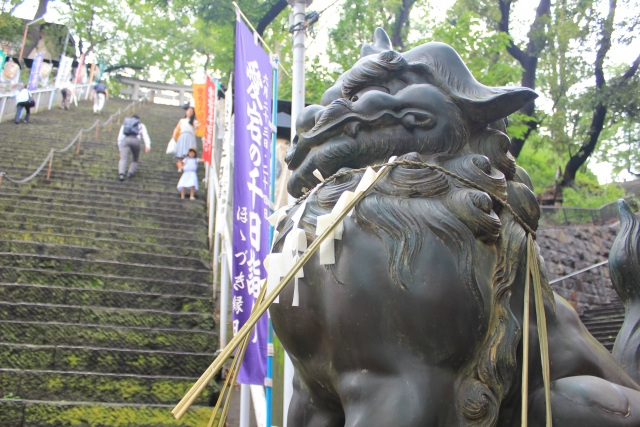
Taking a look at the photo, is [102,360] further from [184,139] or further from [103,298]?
[184,139]

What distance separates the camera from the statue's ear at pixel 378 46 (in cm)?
205

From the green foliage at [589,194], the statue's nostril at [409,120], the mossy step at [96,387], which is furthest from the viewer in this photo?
the green foliage at [589,194]

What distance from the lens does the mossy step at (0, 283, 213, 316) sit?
5.88m

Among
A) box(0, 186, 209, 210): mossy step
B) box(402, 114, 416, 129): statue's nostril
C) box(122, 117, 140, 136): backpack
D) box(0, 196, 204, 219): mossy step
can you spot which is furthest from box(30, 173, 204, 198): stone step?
box(402, 114, 416, 129): statue's nostril

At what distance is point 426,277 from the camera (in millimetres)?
1521

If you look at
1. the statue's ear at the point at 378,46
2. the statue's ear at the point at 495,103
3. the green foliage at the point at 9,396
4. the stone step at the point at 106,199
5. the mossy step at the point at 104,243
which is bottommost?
the green foliage at the point at 9,396

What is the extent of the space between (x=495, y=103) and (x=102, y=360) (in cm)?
443

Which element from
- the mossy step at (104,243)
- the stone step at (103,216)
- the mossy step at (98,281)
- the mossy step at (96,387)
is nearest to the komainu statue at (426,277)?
the mossy step at (96,387)

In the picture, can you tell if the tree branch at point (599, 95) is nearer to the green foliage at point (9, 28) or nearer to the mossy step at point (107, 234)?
the mossy step at point (107, 234)

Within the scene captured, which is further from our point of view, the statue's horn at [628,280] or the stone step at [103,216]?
the stone step at [103,216]

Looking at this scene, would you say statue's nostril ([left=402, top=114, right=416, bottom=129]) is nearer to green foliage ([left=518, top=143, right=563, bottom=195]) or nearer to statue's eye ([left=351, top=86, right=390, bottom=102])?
statue's eye ([left=351, top=86, right=390, bottom=102])

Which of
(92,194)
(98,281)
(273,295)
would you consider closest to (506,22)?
(92,194)

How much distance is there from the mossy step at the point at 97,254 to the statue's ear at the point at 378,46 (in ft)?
19.0

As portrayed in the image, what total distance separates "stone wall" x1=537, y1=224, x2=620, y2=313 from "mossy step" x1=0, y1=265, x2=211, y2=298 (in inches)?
291
